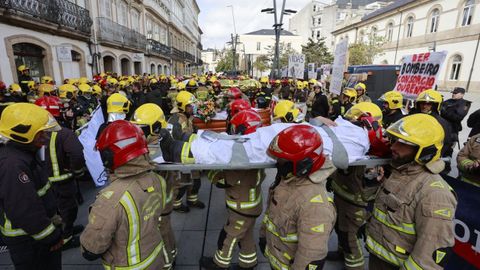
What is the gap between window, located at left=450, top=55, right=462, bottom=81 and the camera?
25.5 m

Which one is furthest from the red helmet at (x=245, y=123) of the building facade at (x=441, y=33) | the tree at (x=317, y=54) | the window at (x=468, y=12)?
the tree at (x=317, y=54)

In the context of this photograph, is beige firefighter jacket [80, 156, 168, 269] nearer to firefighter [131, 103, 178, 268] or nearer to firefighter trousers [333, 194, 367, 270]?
firefighter [131, 103, 178, 268]

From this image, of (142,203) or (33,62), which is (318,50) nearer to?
(33,62)

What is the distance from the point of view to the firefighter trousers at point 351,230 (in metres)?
2.99

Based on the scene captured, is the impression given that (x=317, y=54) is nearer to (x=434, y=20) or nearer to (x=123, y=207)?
(x=434, y=20)

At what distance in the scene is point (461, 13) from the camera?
25812mm

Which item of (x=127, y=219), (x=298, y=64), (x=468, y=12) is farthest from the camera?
(x=468, y=12)

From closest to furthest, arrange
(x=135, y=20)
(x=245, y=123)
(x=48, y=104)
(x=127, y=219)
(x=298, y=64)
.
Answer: (x=127, y=219)
(x=245, y=123)
(x=48, y=104)
(x=298, y=64)
(x=135, y=20)

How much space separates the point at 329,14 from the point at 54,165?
66229 mm

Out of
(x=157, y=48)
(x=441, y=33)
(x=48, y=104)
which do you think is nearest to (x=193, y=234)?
(x=48, y=104)

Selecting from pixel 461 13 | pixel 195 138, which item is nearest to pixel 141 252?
pixel 195 138

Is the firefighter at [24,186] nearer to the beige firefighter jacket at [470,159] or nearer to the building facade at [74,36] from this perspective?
the beige firefighter jacket at [470,159]

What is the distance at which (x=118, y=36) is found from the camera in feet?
62.2

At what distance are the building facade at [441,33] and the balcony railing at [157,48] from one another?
2373cm
